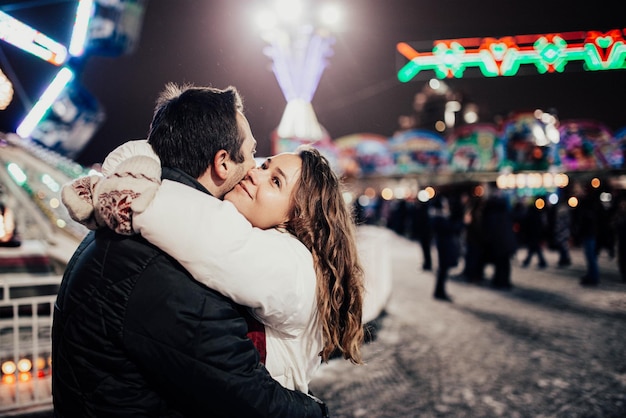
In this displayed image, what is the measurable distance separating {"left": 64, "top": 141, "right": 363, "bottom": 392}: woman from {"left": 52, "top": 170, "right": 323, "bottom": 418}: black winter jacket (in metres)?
0.08

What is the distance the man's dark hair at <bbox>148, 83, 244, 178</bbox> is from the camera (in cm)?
138

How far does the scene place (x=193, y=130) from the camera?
138 centimetres

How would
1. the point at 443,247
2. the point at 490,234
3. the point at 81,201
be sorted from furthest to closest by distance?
the point at 490,234 < the point at 443,247 < the point at 81,201

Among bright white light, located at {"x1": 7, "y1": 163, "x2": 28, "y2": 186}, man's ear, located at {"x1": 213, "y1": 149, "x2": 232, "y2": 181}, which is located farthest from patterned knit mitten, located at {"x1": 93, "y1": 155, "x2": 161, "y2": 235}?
bright white light, located at {"x1": 7, "y1": 163, "x2": 28, "y2": 186}

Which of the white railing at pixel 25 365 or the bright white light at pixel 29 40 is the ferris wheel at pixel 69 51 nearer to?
the bright white light at pixel 29 40

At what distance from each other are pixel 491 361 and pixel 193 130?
14.2 feet

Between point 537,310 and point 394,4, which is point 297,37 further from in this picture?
point 537,310

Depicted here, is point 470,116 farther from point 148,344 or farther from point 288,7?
point 148,344

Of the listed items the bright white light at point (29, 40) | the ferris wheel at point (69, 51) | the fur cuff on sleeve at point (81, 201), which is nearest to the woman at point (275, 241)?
the fur cuff on sleeve at point (81, 201)

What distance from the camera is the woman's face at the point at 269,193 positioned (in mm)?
1619

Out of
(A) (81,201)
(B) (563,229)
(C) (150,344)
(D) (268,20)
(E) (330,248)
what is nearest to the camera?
(C) (150,344)

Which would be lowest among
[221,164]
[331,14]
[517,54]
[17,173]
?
[221,164]

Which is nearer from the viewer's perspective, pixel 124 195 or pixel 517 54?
pixel 124 195

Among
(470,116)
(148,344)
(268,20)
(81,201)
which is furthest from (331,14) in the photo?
(470,116)
